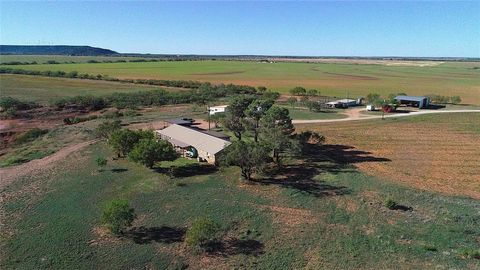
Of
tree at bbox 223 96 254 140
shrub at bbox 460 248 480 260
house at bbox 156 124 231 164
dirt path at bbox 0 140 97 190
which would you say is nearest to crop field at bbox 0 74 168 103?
dirt path at bbox 0 140 97 190

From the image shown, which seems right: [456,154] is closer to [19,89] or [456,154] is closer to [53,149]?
[53,149]

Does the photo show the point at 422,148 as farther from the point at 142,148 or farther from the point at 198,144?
the point at 142,148

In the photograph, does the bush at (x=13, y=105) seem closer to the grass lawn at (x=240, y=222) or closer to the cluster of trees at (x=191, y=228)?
the grass lawn at (x=240, y=222)

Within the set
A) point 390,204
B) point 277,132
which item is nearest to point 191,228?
point 390,204

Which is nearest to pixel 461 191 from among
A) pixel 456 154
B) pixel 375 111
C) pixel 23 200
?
pixel 456 154

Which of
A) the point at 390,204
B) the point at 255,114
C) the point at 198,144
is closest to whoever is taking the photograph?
the point at 390,204

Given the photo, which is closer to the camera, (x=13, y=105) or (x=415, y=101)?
(x=13, y=105)
